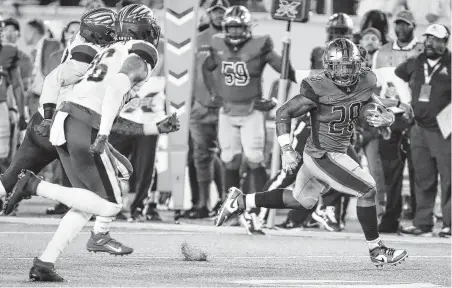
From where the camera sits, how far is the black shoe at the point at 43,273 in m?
8.14

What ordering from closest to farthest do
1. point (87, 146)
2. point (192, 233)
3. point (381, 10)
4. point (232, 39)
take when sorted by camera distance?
point (87, 146) → point (192, 233) → point (232, 39) → point (381, 10)

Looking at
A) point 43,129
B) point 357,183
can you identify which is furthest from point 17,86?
point 357,183

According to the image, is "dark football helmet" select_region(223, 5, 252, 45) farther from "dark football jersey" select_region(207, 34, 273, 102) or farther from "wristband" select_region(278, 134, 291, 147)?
"wristband" select_region(278, 134, 291, 147)

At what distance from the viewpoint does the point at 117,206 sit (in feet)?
28.0

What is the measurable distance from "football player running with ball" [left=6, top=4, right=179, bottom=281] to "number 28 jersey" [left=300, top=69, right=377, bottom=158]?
6.39ft

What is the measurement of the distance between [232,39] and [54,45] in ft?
6.91

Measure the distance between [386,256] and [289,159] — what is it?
1.03 metres

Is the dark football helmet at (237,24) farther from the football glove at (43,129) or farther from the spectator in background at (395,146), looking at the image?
the football glove at (43,129)

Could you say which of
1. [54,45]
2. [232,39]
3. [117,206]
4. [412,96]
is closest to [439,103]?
[412,96]

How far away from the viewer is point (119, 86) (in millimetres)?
8398

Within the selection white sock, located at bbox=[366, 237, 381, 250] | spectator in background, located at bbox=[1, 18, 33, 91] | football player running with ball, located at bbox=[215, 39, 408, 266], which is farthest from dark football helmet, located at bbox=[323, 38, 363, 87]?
spectator in background, located at bbox=[1, 18, 33, 91]

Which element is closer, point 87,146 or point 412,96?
point 87,146

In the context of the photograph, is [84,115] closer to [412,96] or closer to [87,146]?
[87,146]

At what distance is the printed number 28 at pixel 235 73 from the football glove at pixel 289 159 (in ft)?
12.6
